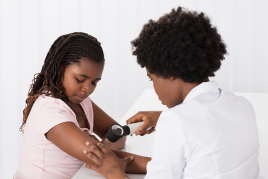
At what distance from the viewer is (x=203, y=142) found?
0.58m

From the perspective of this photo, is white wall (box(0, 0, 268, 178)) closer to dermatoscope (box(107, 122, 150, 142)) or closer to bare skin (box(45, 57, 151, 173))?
bare skin (box(45, 57, 151, 173))

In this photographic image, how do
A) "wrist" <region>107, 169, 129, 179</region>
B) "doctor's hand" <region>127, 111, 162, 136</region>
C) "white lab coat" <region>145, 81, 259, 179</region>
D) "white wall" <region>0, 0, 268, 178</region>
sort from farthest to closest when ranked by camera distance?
"white wall" <region>0, 0, 268, 178</region>, "doctor's hand" <region>127, 111, 162, 136</region>, "wrist" <region>107, 169, 129, 179</region>, "white lab coat" <region>145, 81, 259, 179</region>

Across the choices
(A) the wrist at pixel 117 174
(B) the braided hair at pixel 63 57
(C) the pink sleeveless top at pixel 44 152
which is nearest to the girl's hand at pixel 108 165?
(A) the wrist at pixel 117 174

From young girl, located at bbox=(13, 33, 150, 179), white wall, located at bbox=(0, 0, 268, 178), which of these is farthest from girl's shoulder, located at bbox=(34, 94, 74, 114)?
white wall, located at bbox=(0, 0, 268, 178)

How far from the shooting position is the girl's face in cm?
96

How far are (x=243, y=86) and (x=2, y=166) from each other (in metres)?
2.14

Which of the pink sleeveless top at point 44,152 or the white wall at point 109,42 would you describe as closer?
the pink sleeveless top at point 44,152

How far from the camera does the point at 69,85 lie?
0.98 m

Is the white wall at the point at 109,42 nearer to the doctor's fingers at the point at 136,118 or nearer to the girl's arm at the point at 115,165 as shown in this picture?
the doctor's fingers at the point at 136,118

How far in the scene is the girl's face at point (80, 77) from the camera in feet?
3.15

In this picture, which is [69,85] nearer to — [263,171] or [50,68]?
[50,68]

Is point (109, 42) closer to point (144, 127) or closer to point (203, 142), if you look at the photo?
point (144, 127)

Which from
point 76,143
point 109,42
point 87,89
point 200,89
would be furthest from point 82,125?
point 109,42

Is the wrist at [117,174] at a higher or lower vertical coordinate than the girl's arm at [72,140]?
lower
